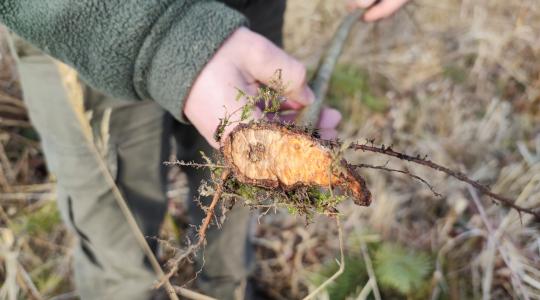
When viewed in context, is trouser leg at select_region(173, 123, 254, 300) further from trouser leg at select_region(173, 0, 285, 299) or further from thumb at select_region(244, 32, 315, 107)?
thumb at select_region(244, 32, 315, 107)

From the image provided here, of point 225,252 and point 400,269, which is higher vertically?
point 400,269

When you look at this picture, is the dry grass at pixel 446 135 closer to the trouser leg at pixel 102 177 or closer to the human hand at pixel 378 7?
the human hand at pixel 378 7

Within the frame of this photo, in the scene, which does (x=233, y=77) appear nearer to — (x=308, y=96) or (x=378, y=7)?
(x=308, y=96)

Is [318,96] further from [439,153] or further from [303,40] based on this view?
[303,40]

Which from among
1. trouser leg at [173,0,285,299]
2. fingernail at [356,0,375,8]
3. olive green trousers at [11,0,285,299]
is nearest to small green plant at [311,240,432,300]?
trouser leg at [173,0,285,299]

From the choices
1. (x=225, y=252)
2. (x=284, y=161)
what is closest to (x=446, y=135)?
(x=225, y=252)
